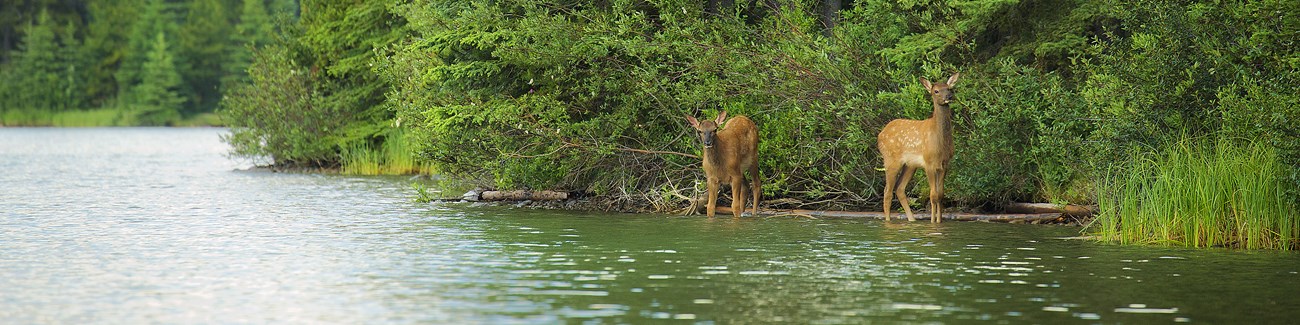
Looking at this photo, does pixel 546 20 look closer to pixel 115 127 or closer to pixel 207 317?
pixel 207 317

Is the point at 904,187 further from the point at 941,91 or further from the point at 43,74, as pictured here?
the point at 43,74

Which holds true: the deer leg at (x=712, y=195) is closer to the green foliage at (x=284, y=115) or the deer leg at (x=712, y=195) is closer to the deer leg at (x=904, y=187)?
the deer leg at (x=904, y=187)

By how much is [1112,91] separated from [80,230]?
1025cm

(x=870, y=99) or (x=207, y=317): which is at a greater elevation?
(x=870, y=99)

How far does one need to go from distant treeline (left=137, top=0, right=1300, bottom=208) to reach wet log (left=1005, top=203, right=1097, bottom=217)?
0.68ft

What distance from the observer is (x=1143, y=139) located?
16531 millimetres

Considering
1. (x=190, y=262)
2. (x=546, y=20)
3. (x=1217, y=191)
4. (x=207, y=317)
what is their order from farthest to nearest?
(x=546, y=20), (x=1217, y=191), (x=190, y=262), (x=207, y=317)

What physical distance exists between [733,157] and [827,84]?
150 centimetres

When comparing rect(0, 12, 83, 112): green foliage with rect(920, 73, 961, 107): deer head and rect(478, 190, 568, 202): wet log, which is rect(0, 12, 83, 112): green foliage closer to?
rect(478, 190, 568, 202): wet log

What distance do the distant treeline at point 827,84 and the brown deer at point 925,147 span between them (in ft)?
2.18

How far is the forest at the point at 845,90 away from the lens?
631 inches

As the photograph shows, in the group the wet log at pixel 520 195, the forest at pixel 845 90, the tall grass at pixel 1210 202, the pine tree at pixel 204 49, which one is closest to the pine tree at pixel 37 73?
the pine tree at pixel 204 49

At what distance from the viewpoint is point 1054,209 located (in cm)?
1819

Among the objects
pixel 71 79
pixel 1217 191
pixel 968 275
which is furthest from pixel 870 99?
pixel 71 79
